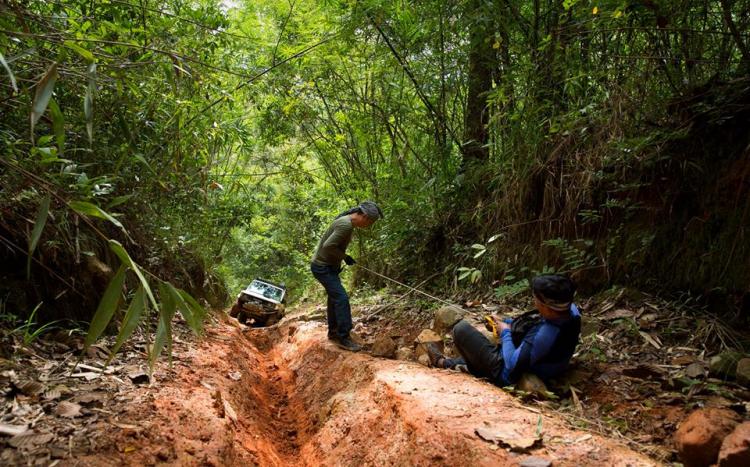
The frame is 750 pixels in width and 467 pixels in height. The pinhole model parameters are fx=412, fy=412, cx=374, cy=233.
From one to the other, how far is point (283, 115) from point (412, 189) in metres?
3.81

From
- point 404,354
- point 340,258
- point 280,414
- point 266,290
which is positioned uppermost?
point 340,258

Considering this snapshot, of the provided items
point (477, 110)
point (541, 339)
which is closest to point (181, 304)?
point (541, 339)

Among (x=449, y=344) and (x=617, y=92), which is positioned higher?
(x=617, y=92)

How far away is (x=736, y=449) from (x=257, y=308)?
34.9 feet

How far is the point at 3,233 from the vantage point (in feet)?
10.0

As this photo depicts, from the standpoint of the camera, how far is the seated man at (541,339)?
3.05m

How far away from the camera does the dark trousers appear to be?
11.1ft

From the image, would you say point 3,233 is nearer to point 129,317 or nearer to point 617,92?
point 129,317

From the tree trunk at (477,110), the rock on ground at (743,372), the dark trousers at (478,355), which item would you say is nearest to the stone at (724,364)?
the rock on ground at (743,372)

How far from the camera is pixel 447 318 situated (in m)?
4.77

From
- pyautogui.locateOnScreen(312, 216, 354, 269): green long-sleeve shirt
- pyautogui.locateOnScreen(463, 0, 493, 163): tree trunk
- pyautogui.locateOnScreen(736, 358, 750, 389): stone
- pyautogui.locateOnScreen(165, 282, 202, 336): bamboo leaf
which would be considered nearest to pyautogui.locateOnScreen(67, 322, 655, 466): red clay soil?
pyautogui.locateOnScreen(165, 282, 202, 336): bamboo leaf

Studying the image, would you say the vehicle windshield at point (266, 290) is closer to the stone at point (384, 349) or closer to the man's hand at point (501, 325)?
the stone at point (384, 349)

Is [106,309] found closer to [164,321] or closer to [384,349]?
[164,321]

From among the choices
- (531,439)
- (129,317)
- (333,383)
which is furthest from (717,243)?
(129,317)
